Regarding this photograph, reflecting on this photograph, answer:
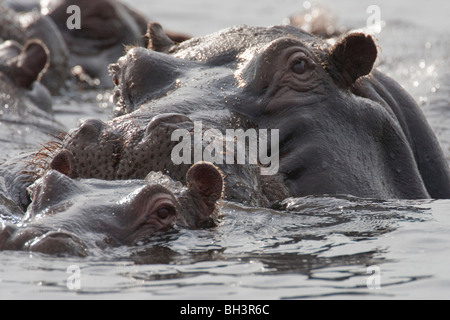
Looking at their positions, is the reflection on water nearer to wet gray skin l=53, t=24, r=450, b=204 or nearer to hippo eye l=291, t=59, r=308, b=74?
wet gray skin l=53, t=24, r=450, b=204

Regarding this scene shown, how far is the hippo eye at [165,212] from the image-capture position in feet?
17.4

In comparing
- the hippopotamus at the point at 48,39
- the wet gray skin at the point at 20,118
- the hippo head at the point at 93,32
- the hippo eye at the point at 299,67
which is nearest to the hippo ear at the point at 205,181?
the wet gray skin at the point at 20,118

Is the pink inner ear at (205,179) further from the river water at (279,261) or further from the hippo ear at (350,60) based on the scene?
the hippo ear at (350,60)

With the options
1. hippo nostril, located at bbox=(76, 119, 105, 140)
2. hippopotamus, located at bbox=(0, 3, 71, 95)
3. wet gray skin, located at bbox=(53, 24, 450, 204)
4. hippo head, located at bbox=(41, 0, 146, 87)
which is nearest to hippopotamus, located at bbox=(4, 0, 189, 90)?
hippo head, located at bbox=(41, 0, 146, 87)

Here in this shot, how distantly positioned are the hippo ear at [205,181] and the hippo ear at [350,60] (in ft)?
5.87

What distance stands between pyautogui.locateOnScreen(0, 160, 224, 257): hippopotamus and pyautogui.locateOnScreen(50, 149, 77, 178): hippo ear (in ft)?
0.57

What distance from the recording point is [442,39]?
15.8 meters

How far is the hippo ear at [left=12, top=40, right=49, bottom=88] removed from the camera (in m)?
11.5

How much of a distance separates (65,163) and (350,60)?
7.17 ft

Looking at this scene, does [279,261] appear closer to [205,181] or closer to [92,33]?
[205,181]

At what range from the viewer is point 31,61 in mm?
11492

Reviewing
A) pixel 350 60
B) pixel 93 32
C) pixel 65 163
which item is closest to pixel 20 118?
A: pixel 350 60
